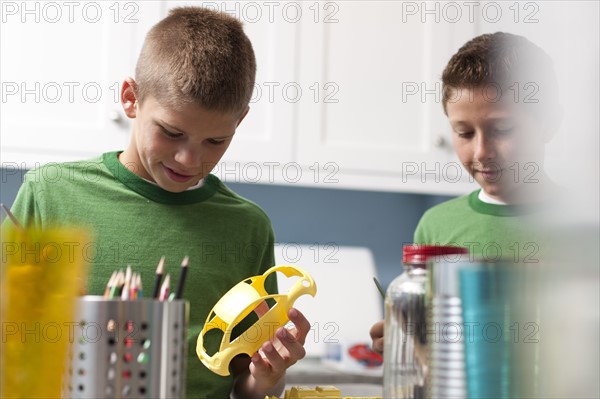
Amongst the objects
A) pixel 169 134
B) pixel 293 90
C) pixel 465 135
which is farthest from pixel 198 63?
pixel 293 90

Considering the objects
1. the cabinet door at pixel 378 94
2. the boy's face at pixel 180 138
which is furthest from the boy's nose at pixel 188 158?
the cabinet door at pixel 378 94

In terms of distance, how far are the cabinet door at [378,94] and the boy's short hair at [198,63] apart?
3.02 feet

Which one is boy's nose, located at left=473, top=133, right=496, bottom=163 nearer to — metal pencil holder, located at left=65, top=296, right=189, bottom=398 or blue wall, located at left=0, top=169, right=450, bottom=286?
metal pencil holder, located at left=65, top=296, right=189, bottom=398

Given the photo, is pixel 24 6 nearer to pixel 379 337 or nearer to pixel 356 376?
pixel 356 376

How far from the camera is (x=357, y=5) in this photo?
7.45ft

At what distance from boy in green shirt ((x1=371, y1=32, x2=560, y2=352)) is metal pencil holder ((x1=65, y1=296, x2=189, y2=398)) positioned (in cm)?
87

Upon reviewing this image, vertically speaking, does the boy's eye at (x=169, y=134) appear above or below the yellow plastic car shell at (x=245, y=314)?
above

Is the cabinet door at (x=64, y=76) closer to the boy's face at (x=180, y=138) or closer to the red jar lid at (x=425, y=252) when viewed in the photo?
the boy's face at (x=180, y=138)

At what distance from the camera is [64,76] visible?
2.06 m

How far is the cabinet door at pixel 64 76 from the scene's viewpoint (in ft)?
6.63

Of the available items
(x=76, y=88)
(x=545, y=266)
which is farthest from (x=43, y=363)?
(x=76, y=88)

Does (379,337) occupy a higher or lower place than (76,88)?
lower

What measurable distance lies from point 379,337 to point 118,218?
59cm

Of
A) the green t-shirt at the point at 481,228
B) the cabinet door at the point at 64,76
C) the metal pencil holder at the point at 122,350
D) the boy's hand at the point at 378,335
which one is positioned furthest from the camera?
the cabinet door at the point at 64,76
